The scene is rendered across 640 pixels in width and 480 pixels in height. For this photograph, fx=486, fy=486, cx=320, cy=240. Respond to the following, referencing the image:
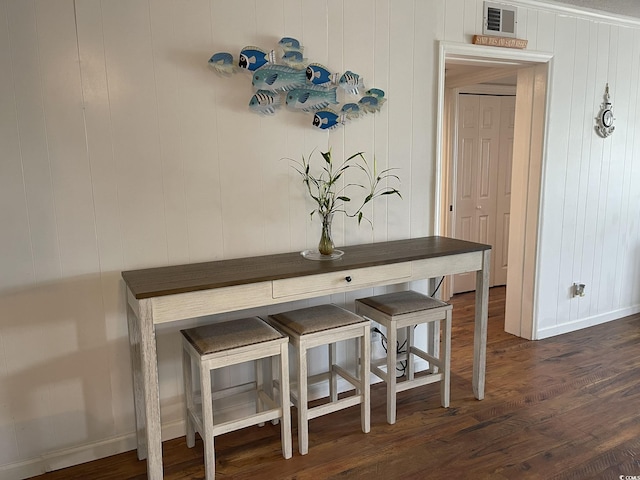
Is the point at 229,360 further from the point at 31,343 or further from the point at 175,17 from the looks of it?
the point at 175,17

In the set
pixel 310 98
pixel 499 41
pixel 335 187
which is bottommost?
pixel 335 187

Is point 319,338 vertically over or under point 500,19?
under

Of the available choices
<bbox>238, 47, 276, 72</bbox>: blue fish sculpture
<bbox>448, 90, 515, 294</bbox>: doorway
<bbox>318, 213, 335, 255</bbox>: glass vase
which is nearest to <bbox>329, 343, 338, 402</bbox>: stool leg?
<bbox>318, 213, 335, 255</bbox>: glass vase

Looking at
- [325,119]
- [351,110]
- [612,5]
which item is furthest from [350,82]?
[612,5]

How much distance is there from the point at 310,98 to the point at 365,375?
1.45m

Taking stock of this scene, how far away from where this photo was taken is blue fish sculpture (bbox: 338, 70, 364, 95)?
8.55 feet

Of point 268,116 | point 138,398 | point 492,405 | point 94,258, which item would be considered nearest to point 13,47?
point 94,258

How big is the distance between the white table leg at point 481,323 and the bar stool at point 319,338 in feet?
2.34

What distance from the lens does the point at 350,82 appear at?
2.62 m

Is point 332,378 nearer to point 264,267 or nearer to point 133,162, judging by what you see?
point 264,267

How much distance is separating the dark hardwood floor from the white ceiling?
2.42 metres

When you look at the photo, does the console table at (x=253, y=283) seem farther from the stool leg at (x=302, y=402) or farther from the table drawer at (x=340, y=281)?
the stool leg at (x=302, y=402)

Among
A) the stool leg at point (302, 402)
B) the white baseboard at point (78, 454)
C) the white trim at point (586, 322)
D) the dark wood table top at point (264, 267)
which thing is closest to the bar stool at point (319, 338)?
the stool leg at point (302, 402)

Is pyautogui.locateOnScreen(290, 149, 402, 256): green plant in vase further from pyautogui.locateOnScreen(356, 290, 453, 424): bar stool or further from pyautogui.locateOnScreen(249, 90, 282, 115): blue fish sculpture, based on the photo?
pyautogui.locateOnScreen(356, 290, 453, 424): bar stool
